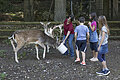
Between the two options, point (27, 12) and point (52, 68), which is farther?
point (27, 12)

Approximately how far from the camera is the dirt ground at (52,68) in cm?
584

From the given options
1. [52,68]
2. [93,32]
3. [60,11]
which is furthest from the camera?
[60,11]

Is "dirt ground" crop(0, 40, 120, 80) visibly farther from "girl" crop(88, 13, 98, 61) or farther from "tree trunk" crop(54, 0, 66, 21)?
"tree trunk" crop(54, 0, 66, 21)

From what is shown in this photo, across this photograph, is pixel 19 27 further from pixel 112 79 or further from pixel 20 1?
pixel 20 1

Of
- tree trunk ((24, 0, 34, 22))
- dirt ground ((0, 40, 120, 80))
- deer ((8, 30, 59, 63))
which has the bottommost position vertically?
dirt ground ((0, 40, 120, 80))

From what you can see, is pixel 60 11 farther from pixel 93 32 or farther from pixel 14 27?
pixel 93 32

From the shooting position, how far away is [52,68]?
658 centimetres

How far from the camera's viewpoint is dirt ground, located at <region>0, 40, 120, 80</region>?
19.2ft

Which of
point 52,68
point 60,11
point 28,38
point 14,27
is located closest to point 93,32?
point 52,68

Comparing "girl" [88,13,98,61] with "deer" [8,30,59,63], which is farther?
"deer" [8,30,59,63]

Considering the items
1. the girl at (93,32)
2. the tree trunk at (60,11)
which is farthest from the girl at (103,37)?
the tree trunk at (60,11)

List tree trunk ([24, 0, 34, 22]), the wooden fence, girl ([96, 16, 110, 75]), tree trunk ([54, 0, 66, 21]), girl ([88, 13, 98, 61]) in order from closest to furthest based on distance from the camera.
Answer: girl ([96, 16, 110, 75]), girl ([88, 13, 98, 61]), the wooden fence, tree trunk ([54, 0, 66, 21]), tree trunk ([24, 0, 34, 22])

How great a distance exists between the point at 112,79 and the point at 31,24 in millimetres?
6162

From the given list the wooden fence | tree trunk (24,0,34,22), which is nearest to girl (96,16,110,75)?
the wooden fence
